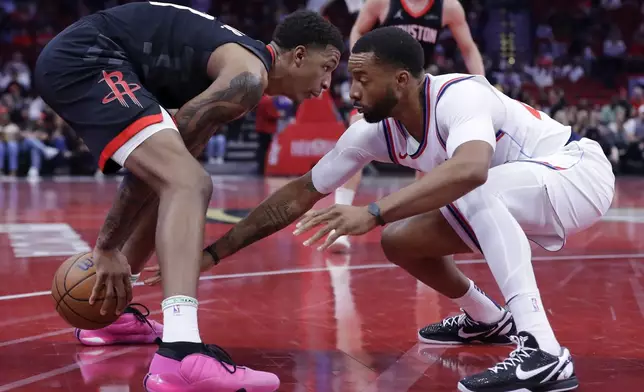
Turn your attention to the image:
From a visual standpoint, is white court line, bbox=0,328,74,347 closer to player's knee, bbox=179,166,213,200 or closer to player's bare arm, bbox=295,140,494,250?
player's knee, bbox=179,166,213,200

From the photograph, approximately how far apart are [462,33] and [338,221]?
13.5ft

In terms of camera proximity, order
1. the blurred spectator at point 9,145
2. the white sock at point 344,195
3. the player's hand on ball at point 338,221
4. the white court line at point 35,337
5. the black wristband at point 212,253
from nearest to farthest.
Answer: the player's hand on ball at point 338,221
the black wristband at point 212,253
the white court line at point 35,337
the white sock at point 344,195
the blurred spectator at point 9,145

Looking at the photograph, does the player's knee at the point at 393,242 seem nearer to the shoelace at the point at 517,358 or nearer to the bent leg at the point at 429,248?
the bent leg at the point at 429,248

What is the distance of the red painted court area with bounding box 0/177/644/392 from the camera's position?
3.09 meters

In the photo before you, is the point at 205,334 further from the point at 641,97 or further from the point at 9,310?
the point at 641,97

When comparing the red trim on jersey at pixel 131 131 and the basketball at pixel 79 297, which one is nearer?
the red trim on jersey at pixel 131 131

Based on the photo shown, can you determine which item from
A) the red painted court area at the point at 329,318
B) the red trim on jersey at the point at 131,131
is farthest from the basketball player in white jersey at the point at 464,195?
the red trim on jersey at the point at 131,131

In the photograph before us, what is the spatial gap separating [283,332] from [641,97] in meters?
15.4

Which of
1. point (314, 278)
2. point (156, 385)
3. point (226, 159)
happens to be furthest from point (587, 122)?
point (156, 385)

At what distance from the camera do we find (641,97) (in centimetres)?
1742

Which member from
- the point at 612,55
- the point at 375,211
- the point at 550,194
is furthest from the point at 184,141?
the point at 612,55

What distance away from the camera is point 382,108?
10.3 ft

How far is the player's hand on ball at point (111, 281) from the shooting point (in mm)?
3189

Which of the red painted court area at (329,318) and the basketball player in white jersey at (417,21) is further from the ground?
the basketball player in white jersey at (417,21)
